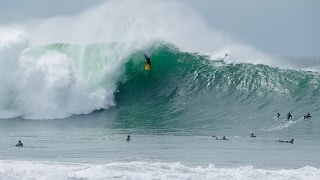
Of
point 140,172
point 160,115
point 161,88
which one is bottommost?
point 140,172

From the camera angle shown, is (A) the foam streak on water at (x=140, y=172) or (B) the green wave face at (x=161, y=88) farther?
(B) the green wave face at (x=161, y=88)

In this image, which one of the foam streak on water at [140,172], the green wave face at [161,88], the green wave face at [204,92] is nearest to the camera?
the foam streak on water at [140,172]

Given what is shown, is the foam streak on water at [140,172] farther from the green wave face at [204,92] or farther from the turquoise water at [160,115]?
the green wave face at [204,92]

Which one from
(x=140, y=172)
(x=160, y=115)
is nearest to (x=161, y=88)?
(x=160, y=115)

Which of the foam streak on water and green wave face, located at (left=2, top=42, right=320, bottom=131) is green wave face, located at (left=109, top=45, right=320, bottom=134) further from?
the foam streak on water

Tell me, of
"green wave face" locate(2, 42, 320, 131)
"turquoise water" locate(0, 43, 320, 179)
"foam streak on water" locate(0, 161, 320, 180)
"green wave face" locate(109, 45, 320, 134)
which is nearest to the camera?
"foam streak on water" locate(0, 161, 320, 180)

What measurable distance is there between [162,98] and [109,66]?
5.22m

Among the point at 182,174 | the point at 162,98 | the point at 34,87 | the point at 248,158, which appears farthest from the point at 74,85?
the point at 182,174

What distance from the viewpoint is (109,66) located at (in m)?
34.6

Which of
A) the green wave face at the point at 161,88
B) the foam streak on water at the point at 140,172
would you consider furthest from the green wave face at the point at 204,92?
the foam streak on water at the point at 140,172

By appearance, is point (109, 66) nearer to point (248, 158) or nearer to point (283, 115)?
point (283, 115)

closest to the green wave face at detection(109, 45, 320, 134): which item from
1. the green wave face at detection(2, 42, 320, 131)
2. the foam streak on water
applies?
the green wave face at detection(2, 42, 320, 131)

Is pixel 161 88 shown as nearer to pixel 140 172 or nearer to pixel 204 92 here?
pixel 204 92

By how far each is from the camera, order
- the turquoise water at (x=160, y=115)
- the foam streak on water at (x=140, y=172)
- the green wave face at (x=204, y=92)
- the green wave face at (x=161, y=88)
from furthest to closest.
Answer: the green wave face at (x=161, y=88), the green wave face at (x=204, y=92), the turquoise water at (x=160, y=115), the foam streak on water at (x=140, y=172)
